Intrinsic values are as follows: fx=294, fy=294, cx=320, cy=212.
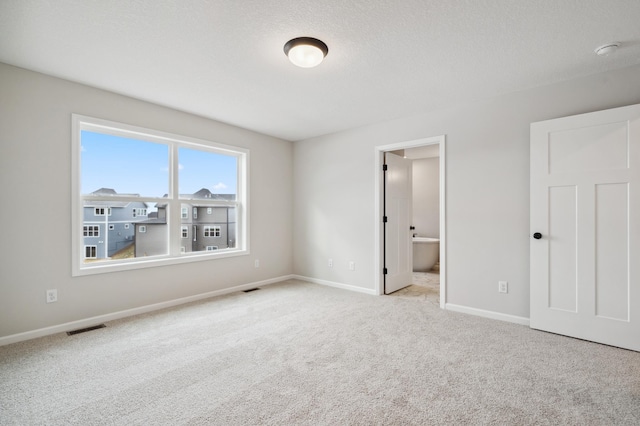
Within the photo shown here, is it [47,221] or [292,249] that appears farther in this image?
[292,249]

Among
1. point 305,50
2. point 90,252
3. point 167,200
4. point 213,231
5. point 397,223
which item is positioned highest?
point 305,50

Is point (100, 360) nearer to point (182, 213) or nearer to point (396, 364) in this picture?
point (182, 213)

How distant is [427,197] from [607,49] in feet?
16.0

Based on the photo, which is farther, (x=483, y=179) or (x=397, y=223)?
(x=397, y=223)

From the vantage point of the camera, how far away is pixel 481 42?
7.37 feet

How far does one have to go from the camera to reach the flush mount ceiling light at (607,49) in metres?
2.26

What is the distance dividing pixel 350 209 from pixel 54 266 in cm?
355

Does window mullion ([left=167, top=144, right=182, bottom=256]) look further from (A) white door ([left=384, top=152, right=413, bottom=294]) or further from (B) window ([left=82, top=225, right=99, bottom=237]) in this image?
(A) white door ([left=384, top=152, right=413, bottom=294])

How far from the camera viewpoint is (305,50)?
2.24 metres

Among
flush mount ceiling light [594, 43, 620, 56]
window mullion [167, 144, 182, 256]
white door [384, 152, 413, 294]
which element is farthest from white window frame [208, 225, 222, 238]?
flush mount ceiling light [594, 43, 620, 56]

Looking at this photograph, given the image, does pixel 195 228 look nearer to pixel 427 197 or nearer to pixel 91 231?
pixel 91 231

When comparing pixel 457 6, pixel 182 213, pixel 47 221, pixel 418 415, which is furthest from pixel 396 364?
pixel 47 221

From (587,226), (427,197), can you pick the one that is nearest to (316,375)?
(587,226)

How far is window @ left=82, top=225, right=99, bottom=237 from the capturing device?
3156 mm
